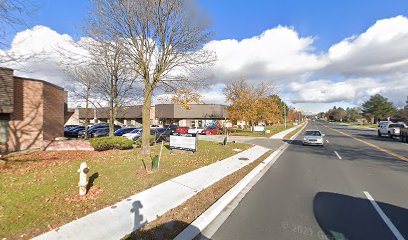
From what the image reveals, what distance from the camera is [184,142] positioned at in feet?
42.3

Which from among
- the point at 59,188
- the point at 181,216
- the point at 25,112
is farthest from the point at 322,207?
the point at 25,112

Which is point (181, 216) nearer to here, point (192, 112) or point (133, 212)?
point (133, 212)

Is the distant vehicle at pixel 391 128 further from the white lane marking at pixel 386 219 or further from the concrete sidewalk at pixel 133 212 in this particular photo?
the concrete sidewalk at pixel 133 212

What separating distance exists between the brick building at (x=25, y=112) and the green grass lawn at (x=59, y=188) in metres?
5.38

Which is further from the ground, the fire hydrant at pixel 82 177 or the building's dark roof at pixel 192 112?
the building's dark roof at pixel 192 112


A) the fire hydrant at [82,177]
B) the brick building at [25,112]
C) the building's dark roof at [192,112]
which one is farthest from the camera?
the building's dark roof at [192,112]

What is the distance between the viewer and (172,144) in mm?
13141

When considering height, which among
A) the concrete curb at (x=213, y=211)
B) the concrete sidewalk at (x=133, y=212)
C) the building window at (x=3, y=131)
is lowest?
the concrete curb at (x=213, y=211)

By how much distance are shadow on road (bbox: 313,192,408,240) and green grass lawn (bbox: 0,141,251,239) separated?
479cm

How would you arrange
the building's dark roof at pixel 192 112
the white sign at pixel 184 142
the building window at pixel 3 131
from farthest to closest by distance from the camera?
the building's dark roof at pixel 192 112
the building window at pixel 3 131
the white sign at pixel 184 142

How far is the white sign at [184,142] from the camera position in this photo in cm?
1268

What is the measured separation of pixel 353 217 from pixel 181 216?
12.6 feet

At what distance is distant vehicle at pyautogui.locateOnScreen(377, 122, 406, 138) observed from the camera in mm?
28047

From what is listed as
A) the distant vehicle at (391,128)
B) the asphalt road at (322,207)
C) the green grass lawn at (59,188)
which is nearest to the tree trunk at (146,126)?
the green grass lawn at (59,188)
